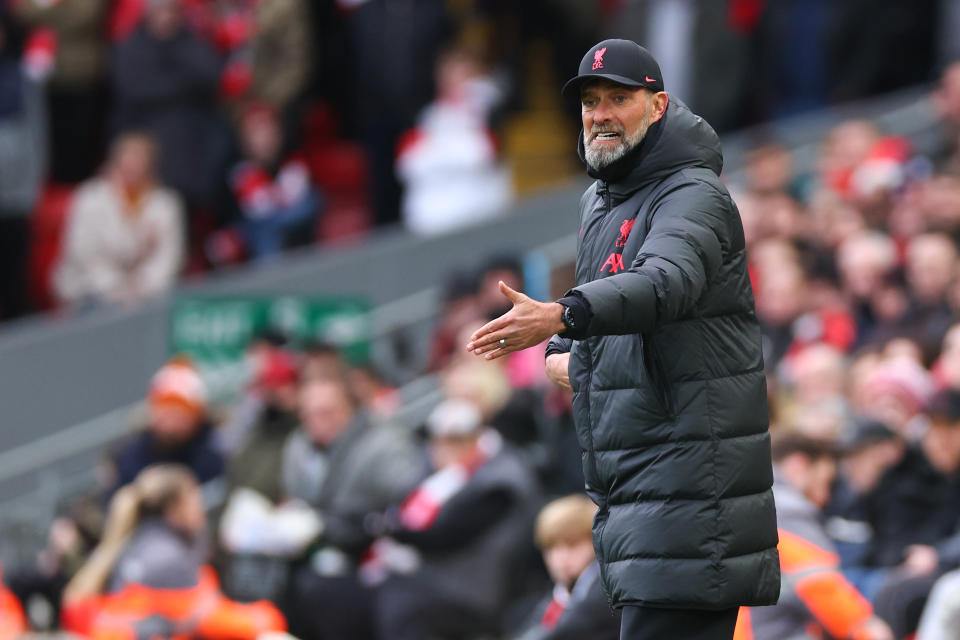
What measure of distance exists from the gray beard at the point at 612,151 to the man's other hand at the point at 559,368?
555mm

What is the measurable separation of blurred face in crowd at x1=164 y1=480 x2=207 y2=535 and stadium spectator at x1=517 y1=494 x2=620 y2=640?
8.27ft

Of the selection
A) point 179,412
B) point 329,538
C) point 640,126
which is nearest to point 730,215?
point 640,126

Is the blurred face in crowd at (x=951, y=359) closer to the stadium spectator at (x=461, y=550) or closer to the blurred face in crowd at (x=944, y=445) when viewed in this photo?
the blurred face in crowd at (x=944, y=445)

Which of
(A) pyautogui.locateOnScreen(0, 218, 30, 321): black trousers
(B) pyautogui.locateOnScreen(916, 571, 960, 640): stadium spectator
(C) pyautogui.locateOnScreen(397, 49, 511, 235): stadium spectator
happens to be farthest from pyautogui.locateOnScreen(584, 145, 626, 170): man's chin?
(A) pyautogui.locateOnScreen(0, 218, 30, 321): black trousers

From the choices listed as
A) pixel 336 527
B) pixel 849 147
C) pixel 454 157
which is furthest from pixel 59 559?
pixel 849 147

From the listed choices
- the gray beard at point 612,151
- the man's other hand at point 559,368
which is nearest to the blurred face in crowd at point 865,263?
the man's other hand at point 559,368

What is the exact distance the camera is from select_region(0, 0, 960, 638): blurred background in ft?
27.8

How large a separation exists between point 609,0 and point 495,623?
7948 millimetres

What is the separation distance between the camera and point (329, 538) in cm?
890

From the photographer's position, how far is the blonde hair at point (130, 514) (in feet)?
28.5

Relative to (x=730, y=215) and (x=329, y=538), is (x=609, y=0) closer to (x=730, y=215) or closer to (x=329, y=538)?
(x=329, y=538)

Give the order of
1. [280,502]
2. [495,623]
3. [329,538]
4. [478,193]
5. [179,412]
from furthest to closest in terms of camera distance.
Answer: [478,193] < [179,412] < [280,502] < [329,538] < [495,623]

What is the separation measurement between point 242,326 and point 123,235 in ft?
6.13

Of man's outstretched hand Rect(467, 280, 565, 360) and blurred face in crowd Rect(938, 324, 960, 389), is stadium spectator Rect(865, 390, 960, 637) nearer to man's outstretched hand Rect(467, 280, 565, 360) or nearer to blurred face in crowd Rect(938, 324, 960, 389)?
blurred face in crowd Rect(938, 324, 960, 389)
